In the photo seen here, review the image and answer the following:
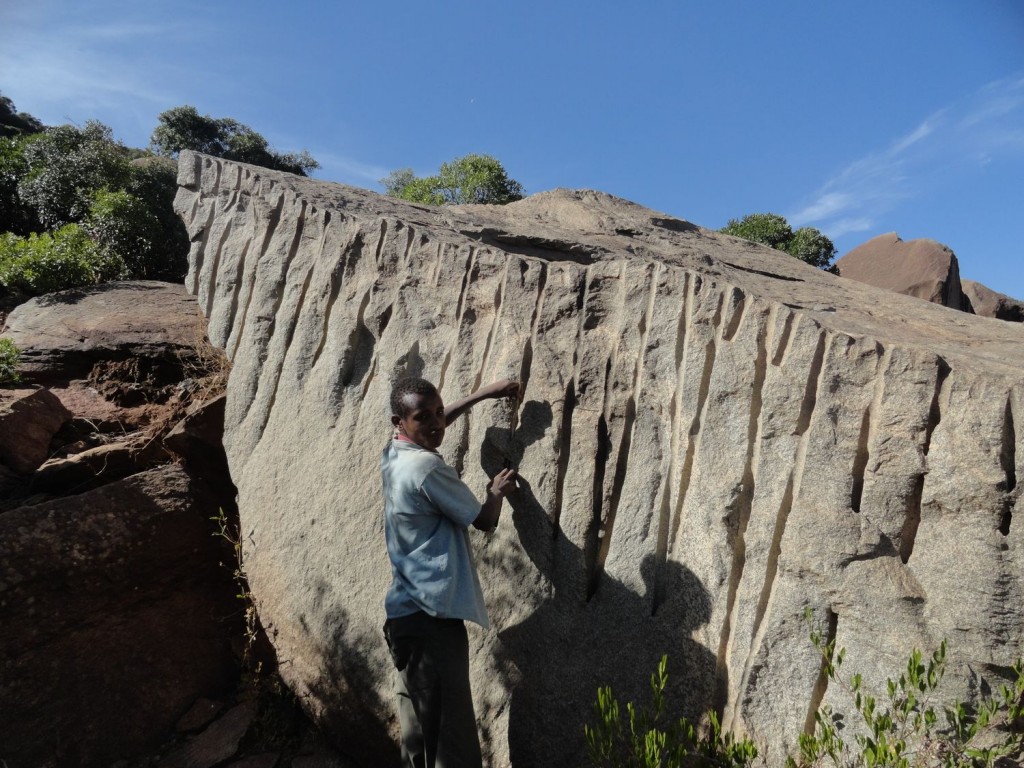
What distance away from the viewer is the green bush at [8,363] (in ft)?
18.6

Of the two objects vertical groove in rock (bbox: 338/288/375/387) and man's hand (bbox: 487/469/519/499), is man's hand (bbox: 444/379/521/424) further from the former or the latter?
vertical groove in rock (bbox: 338/288/375/387)

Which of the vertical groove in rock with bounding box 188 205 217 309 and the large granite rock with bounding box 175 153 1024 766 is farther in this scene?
the vertical groove in rock with bounding box 188 205 217 309

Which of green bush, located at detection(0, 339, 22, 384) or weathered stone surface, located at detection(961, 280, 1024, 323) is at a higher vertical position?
weathered stone surface, located at detection(961, 280, 1024, 323)

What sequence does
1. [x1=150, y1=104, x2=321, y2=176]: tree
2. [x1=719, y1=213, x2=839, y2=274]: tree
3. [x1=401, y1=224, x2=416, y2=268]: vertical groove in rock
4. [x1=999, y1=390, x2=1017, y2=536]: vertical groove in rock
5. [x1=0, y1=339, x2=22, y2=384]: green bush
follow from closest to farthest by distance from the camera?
[x1=999, y1=390, x2=1017, y2=536]: vertical groove in rock, [x1=401, y1=224, x2=416, y2=268]: vertical groove in rock, [x1=0, y1=339, x2=22, y2=384]: green bush, [x1=719, y1=213, x2=839, y2=274]: tree, [x1=150, y1=104, x2=321, y2=176]: tree

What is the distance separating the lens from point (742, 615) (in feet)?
10.7

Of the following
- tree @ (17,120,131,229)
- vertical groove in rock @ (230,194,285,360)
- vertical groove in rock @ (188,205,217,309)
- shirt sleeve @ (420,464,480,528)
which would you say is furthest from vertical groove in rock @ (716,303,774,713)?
tree @ (17,120,131,229)

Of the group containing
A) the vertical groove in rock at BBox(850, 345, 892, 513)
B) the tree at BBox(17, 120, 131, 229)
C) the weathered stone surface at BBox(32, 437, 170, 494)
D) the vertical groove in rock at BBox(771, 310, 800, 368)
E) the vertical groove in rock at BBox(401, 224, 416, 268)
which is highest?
the tree at BBox(17, 120, 131, 229)

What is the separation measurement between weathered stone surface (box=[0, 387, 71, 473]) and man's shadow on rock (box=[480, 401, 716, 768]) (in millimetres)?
3652

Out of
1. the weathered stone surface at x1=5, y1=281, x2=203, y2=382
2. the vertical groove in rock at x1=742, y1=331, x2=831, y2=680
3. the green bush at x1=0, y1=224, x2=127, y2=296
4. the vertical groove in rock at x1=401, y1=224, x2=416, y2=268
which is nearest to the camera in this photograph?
the vertical groove in rock at x1=742, y1=331, x2=831, y2=680

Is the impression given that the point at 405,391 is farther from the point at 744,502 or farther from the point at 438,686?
the point at 744,502

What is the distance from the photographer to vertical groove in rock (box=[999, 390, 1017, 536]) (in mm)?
2850

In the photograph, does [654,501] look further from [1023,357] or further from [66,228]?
[66,228]

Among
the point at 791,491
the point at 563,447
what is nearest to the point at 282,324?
the point at 563,447

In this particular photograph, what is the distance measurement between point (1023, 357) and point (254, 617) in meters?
4.59
